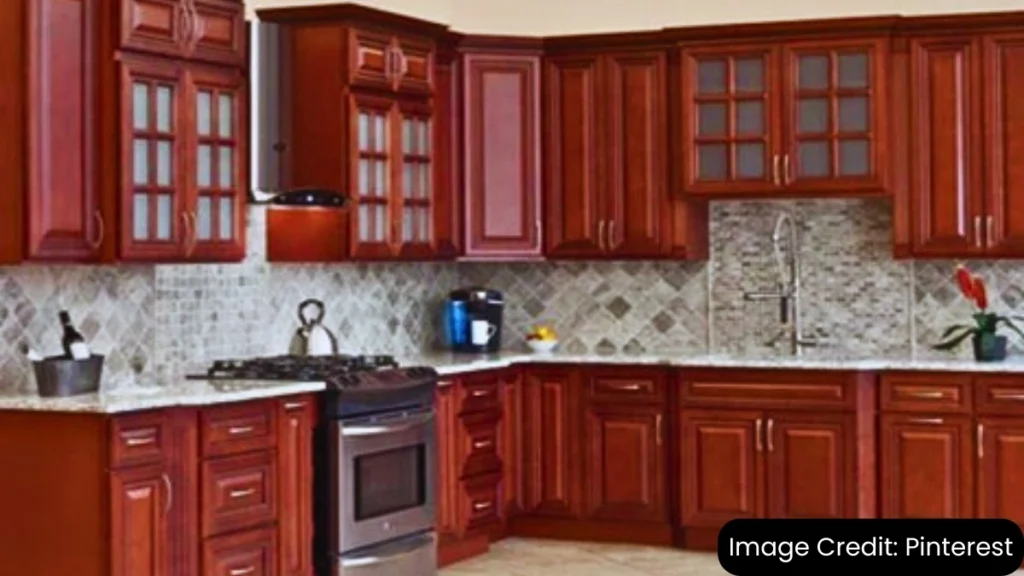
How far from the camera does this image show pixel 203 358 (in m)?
7.44

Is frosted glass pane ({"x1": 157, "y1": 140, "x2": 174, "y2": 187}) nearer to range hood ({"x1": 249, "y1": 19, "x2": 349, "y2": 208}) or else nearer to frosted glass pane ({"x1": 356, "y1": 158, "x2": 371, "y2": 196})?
range hood ({"x1": 249, "y1": 19, "x2": 349, "y2": 208})

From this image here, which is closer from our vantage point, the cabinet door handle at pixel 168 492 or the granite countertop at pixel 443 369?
the granite countertop at pixel 443 369

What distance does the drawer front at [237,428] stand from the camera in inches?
252

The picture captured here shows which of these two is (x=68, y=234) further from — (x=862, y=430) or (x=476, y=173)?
(x=862, y=430)

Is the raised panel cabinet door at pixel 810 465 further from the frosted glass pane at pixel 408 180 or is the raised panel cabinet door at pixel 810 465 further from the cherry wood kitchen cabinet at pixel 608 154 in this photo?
the frosted glass pane at pixel 408 180

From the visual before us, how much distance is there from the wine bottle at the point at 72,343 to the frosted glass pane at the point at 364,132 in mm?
1832

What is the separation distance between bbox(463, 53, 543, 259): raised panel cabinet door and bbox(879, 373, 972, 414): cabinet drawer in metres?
1.95

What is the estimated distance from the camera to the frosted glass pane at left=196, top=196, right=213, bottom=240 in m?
6.85

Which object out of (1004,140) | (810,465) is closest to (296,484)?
(810,465)

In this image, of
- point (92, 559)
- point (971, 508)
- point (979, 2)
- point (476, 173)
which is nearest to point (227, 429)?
point (92, 559)

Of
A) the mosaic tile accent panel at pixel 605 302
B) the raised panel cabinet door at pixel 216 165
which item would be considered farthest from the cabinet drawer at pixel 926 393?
the raised panel cabinet door at pixel 216 165

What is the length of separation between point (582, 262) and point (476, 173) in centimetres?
79

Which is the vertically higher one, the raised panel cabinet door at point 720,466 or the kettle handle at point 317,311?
the kettle handle at point 317,311

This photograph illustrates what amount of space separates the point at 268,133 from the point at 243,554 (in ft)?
6.19
